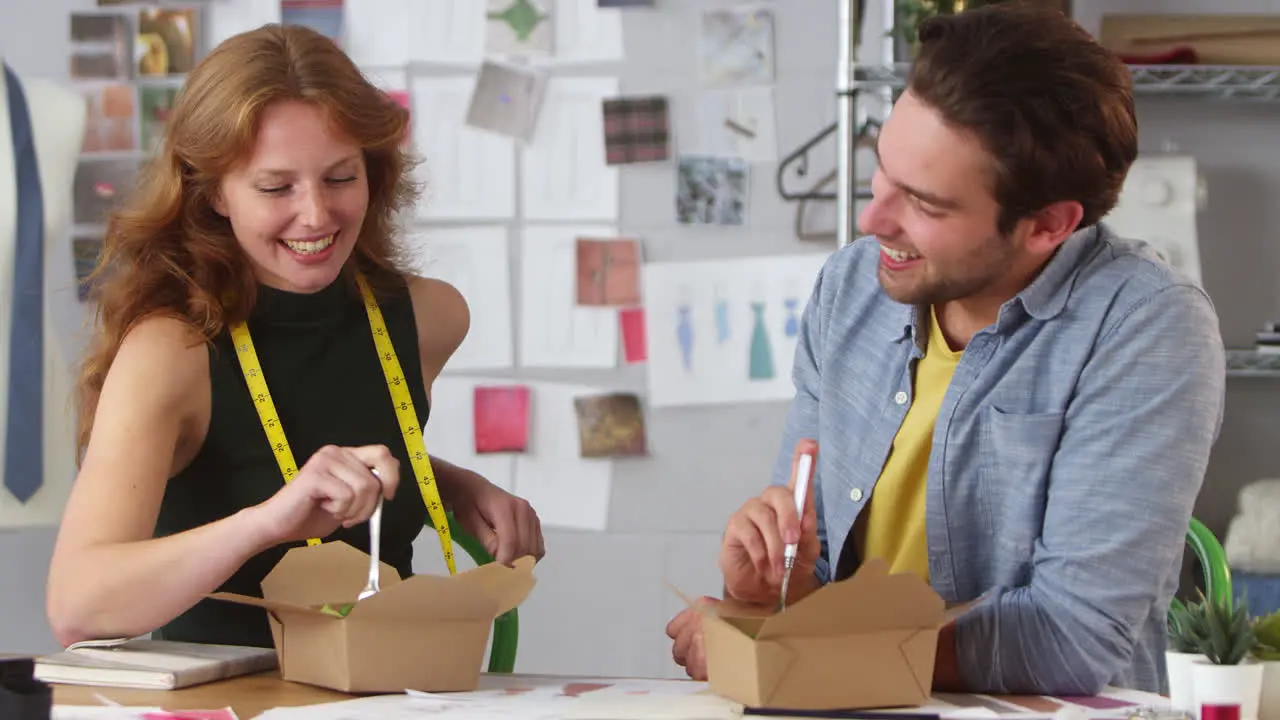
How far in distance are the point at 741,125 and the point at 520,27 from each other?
52 cm

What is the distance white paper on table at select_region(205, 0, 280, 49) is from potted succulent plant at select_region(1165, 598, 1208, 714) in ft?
8.17

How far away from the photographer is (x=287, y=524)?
1358mm

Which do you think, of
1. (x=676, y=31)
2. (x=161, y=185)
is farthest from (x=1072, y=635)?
(x=676, y=31)

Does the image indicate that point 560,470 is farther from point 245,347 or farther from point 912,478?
point 912,478

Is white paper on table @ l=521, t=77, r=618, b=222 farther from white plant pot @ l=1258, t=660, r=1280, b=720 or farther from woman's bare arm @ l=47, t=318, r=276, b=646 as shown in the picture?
white plant pot @ l=1258, t=660, r=1280, b=720

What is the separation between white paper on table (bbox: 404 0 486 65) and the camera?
3104 mm

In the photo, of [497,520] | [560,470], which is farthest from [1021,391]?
[560,470]

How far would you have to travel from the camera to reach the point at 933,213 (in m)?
1.56

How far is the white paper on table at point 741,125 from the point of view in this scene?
304 centimetres

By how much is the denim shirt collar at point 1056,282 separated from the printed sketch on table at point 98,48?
2283mm

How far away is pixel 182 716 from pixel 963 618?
0.72m

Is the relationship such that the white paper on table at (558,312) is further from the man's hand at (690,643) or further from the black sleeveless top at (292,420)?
the man's hand at (690,643)

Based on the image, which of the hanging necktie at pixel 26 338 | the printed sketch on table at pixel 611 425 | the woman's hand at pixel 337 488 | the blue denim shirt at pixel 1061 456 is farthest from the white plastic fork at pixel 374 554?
the hanging necktie at pixel 26 338

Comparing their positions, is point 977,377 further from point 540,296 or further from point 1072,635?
point 540,296
